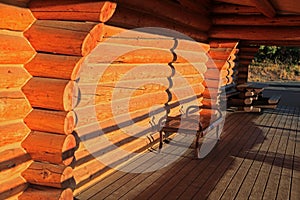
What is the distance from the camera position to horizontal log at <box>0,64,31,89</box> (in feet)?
9.96

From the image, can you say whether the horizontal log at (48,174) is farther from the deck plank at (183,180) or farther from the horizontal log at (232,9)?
the horizontal log at (232,9)

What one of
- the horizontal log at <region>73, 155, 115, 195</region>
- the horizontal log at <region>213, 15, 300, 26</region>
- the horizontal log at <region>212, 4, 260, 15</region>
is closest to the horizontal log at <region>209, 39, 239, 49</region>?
the horizontal log at <region>213, 15, 300, 26</region>

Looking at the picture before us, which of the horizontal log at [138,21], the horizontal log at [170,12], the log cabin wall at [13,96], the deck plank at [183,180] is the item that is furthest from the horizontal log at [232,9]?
the log cabin wall at [13,96]

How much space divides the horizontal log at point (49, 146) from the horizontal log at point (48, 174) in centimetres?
6

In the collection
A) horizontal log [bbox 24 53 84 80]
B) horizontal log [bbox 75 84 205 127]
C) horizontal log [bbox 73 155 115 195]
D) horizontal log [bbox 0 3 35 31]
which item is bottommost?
horizontal log [bbox 73 155 115 195]

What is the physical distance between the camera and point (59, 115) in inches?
129

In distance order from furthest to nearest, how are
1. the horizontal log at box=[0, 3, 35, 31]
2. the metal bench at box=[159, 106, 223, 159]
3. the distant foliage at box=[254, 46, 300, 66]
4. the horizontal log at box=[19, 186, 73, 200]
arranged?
1. the distant foliage at box=[254, 46, 300, 66]
2. the metal bench at box=[159, 106, 223, 159]
3. the horizontal log at box=[19, 186, 73, 200]
4. the horizontal log at box=[0, 3, 35, 31]

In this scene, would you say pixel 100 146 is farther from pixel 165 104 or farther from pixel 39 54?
pixel 165 104

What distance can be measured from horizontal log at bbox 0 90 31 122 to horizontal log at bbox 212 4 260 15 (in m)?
5.54

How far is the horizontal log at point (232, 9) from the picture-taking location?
7284 millimetres

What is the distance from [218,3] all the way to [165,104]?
2.90 metres

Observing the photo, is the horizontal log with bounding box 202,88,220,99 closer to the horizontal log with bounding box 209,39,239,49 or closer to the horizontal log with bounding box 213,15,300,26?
the horizontal log with bounding box 209,39,239,49

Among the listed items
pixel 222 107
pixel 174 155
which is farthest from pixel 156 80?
pixel 222 107

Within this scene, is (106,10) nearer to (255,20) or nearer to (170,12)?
(170,12)
